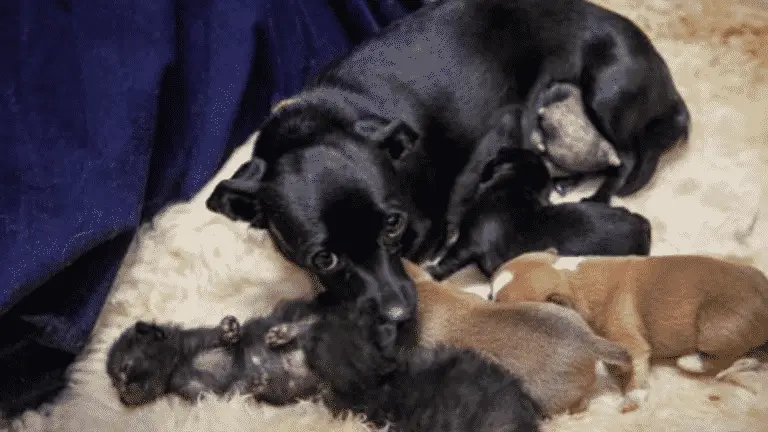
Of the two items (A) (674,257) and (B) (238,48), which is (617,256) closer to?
(A) (674,257)

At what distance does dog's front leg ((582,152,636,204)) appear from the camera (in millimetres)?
1993

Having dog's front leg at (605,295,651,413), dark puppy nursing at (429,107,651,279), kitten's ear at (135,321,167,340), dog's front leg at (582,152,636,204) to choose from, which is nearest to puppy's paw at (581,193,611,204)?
dog's front leg at (582,152,636,204)

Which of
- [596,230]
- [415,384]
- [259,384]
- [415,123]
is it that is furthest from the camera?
[415,123]

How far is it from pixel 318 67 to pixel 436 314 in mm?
884

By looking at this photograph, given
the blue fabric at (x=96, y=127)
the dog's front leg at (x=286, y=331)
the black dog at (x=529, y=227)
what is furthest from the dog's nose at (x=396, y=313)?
the blue fabric at (x=96, y=127)

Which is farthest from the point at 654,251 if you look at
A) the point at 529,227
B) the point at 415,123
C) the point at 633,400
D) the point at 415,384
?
the point at 415,384

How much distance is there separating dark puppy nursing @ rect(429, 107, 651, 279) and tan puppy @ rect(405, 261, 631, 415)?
1.08ft

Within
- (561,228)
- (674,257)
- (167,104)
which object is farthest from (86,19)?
(674,257)

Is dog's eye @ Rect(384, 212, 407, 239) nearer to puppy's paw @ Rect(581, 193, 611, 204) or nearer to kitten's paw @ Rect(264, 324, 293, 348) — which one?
kitten's paw @ Rect(264, 324, 293, 348)

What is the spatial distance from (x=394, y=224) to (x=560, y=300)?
0.38 metres

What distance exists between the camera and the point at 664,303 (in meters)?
1.47

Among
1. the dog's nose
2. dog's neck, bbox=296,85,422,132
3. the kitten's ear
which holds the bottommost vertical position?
the kitten's ear

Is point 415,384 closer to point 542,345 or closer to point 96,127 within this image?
point 542,345

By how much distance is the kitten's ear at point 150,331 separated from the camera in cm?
151
